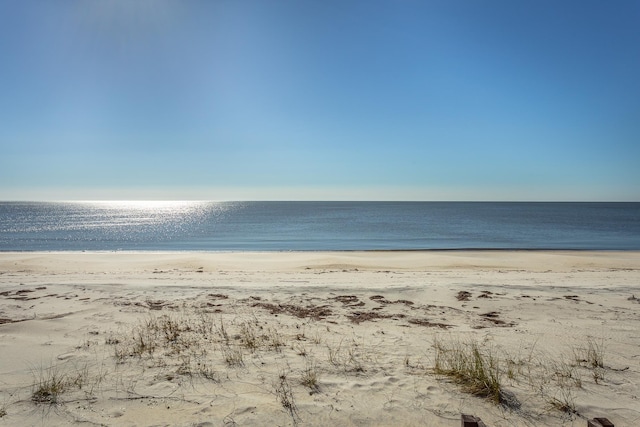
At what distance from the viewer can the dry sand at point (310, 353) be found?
443cm

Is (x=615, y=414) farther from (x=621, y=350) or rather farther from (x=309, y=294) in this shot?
(x=309, y=294)

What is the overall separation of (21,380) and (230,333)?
330 cm

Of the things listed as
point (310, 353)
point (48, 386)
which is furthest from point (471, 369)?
point (48, 386)

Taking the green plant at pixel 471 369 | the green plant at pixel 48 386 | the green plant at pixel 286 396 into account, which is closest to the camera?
the green plant at pixel 286 396

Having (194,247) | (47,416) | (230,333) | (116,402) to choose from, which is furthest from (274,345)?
(194,247)

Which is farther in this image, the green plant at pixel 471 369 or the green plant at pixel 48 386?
the green plant at pixel 471 369

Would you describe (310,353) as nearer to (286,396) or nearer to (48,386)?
(286,396)

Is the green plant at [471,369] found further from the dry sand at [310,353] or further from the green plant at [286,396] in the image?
the green plant at [286,396]

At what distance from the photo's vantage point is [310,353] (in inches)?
247

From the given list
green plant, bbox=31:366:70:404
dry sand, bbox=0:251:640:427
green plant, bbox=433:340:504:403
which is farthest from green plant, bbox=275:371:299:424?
green plant, bbox=31:366:70:404

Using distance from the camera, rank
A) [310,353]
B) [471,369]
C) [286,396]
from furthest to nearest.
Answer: [310,353] → [471,369] → [286,396]

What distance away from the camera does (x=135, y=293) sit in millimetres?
11180

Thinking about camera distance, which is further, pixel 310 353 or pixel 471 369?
pixel 310 353

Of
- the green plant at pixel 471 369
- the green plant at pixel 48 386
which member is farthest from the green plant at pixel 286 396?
the green plant at pixel 48 386
